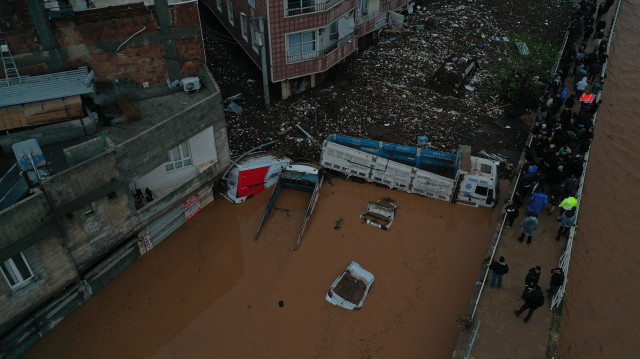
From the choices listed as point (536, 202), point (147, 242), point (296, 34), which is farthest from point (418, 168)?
point (147, 242)

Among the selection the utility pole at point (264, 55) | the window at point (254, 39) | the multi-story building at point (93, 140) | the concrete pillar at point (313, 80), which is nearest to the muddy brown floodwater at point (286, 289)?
the multi-story building at point (93, 140)

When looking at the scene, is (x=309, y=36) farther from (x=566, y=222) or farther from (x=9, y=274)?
(x=9, y=274)

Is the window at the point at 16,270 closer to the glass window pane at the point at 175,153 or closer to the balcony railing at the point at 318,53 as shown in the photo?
the glass window pane at the point at 175,153

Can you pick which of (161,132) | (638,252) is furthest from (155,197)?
(638,252)

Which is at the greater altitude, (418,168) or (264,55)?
(264,55)

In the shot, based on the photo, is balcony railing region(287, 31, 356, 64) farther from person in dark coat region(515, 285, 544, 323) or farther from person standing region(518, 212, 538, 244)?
person in dark coat region(515, 285, 544, 323)

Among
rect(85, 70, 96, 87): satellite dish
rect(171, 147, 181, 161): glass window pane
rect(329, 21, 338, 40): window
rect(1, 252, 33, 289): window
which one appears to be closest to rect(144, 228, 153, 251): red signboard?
rect(171, 147, 181, 161): glass window pane
